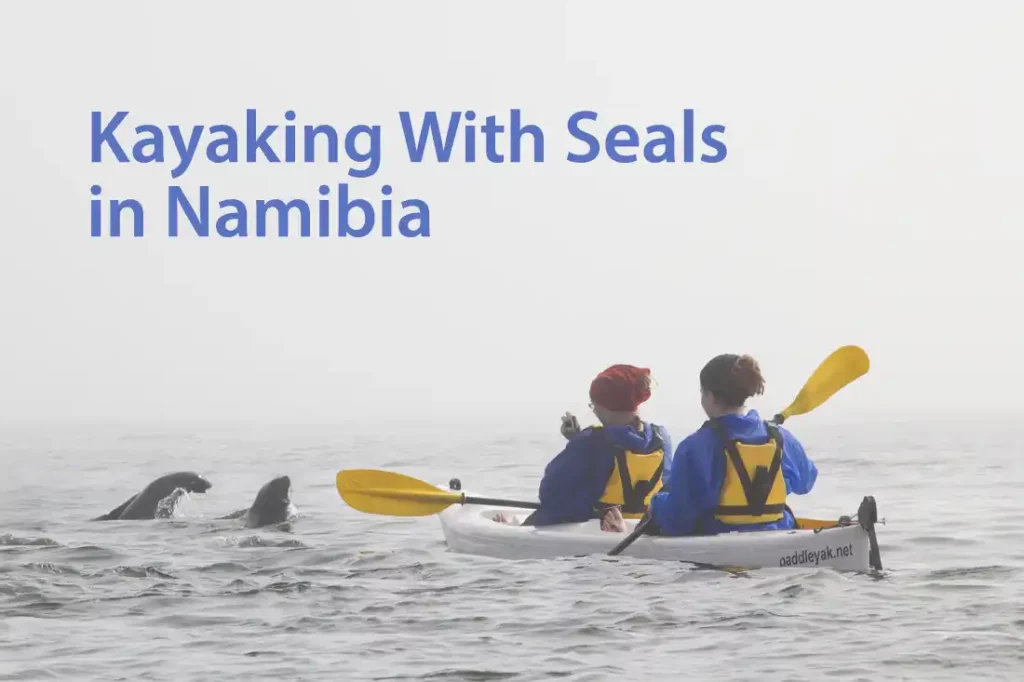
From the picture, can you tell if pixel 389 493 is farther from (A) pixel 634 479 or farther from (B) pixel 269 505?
(A) pixel 634 479

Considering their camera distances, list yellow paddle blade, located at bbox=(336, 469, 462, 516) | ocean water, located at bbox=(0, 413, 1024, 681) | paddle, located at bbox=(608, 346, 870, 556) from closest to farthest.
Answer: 1. ocean water, located at bbox=(0, 413, 1024, 681)
2. paddle, located at bbox=(608, 346, 870, 556)
3. yellow paddle blade, located at bbox=(336, 469, 462, 516)

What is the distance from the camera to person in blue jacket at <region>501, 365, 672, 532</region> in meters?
8.65

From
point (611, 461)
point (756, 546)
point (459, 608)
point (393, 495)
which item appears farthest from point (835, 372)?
point (459, 608)

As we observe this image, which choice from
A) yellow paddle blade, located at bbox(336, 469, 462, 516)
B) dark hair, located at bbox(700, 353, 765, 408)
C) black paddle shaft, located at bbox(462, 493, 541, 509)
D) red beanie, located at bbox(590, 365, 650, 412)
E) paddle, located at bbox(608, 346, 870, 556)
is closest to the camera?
dark hair, located at bbox(700, 353, 765, 408)

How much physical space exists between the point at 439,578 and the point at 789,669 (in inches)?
118

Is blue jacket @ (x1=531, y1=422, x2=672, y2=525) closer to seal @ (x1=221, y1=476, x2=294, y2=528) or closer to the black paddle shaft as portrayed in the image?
the black paddle shaft

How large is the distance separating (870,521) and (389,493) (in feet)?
11.9

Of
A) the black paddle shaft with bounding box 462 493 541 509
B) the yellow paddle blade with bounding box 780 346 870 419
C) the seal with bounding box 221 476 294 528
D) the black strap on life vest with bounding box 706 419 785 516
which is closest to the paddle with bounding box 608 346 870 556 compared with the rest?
the yellow paddle blade with bounding box 780 346 870 419

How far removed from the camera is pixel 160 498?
40.6 ft

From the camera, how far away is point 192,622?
6961 millimetres

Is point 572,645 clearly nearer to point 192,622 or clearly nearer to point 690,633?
point 690,633

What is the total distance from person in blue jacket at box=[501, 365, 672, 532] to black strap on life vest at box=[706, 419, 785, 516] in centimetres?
78

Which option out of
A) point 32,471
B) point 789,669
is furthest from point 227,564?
point 32,471

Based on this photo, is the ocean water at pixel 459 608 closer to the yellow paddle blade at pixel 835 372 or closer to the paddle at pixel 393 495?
the paddle at pixel 393 495
